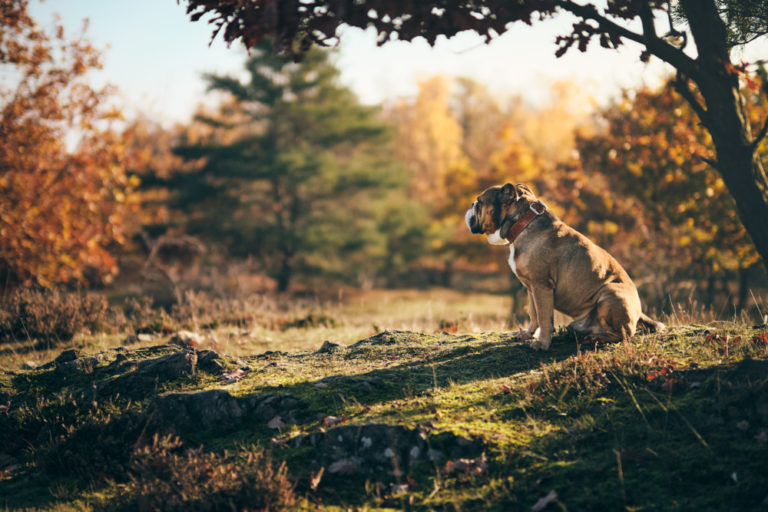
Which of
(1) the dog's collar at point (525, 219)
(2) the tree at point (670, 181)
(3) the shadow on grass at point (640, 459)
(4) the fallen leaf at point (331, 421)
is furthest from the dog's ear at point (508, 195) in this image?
(2) the tree at point (670, 181)

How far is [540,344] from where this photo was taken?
6.16 metres

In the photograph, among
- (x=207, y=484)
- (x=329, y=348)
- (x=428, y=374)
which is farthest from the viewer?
(x=329, y=348)

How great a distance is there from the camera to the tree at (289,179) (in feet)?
88.5

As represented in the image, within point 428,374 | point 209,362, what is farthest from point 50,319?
point 428,374

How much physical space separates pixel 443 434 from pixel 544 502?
95cm

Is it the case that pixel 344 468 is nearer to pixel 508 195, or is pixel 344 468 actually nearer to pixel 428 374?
pixel 428 374

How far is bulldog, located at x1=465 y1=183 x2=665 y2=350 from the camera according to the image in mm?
5992

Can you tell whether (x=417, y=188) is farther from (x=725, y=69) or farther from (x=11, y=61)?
(x=725, y=69)

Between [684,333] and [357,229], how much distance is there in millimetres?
22641

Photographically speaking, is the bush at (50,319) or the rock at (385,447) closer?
the rock at (385,447)

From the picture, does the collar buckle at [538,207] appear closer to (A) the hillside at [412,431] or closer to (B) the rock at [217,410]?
(A) the hillside at [412,431]

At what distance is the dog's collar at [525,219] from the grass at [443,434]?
1.28m

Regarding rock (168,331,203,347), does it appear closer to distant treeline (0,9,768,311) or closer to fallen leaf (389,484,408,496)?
fallen leaf (389,484,408,496)

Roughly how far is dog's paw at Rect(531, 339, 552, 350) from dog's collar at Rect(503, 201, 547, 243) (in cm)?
112
